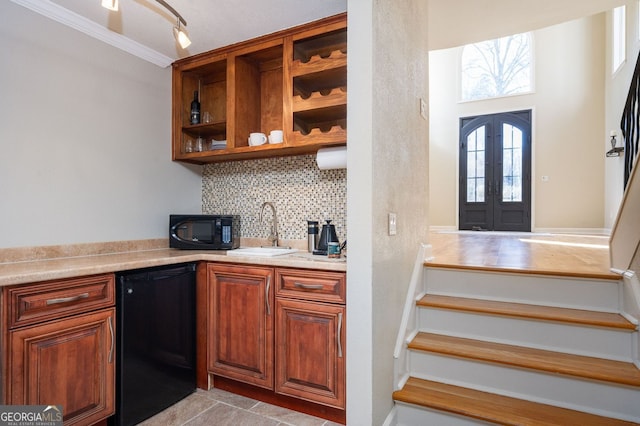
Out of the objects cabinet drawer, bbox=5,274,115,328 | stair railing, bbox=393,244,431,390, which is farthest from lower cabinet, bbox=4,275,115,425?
stair railing, bbox=393,244,431,390

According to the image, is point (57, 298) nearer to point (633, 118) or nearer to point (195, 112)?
point (195, 112)

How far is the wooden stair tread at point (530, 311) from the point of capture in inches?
69.4

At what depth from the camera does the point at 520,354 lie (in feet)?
5.98

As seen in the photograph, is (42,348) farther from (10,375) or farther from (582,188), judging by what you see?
(582,188)

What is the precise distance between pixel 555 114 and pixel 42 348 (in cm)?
851

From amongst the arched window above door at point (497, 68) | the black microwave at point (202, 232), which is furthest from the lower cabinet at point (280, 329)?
the arched window above door at point (497, 68)

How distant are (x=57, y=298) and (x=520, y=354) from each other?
2396 mm

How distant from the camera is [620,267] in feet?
6.46

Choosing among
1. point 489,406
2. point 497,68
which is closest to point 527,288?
point 489,406

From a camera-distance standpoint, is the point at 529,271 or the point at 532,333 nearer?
the point at 532,333

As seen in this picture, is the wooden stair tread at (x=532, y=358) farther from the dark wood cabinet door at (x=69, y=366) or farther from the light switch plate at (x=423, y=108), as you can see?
the dark wood cabinet door at (x=69, y=366)

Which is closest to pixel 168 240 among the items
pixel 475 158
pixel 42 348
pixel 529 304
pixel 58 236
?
pixel 58 236

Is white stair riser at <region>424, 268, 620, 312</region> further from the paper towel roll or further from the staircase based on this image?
the paper towel roll

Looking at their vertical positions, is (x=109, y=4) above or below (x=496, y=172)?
above
